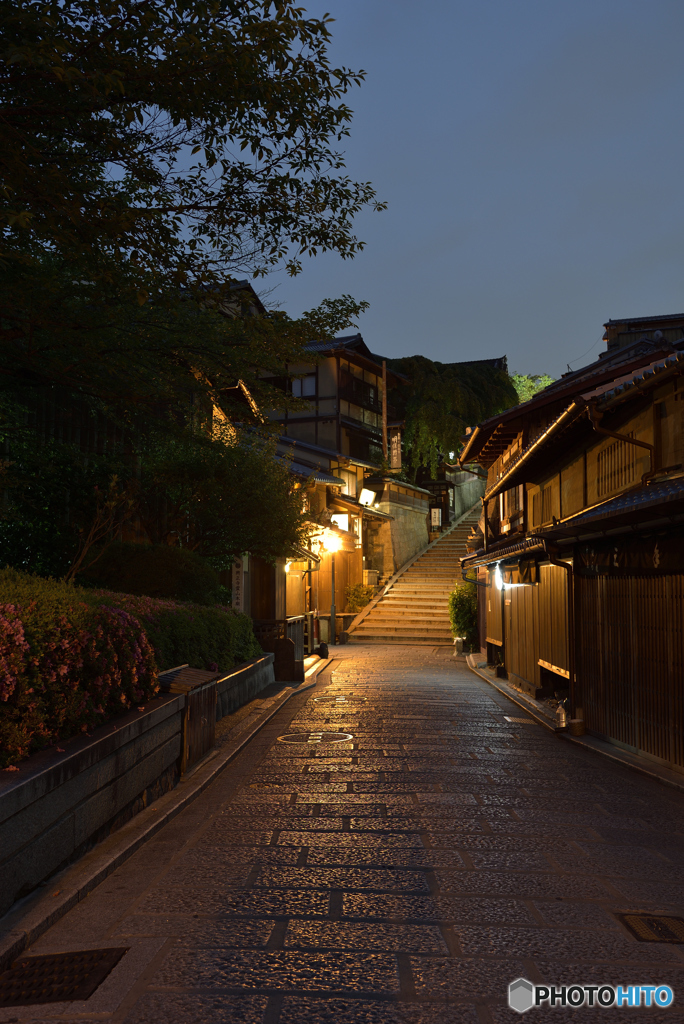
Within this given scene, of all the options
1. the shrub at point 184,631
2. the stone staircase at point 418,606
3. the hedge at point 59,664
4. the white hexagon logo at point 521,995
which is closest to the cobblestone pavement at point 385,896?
the white hexagon logo at point 521,995

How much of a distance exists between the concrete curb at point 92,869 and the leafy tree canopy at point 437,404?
4374 cm

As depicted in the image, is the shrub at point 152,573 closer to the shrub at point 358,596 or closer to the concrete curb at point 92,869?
the concrete curb at point 92,869

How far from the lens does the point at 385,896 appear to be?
16.9ft

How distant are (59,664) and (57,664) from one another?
0.6 inches

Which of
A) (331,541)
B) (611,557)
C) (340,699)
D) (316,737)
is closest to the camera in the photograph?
(611,557)

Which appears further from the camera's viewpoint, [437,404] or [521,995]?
[437,404]

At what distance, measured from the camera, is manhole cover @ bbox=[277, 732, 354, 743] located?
38.0ft

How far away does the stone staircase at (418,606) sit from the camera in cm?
3356

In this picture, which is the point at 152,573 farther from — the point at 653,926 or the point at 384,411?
the point at 384,411

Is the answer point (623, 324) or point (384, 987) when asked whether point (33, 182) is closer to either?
point (384, 987)

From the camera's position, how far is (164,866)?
5.93m

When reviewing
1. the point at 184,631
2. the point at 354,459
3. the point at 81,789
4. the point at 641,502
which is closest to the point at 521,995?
the point at 81,789

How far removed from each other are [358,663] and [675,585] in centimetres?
1673

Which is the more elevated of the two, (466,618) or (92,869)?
(466,618)
